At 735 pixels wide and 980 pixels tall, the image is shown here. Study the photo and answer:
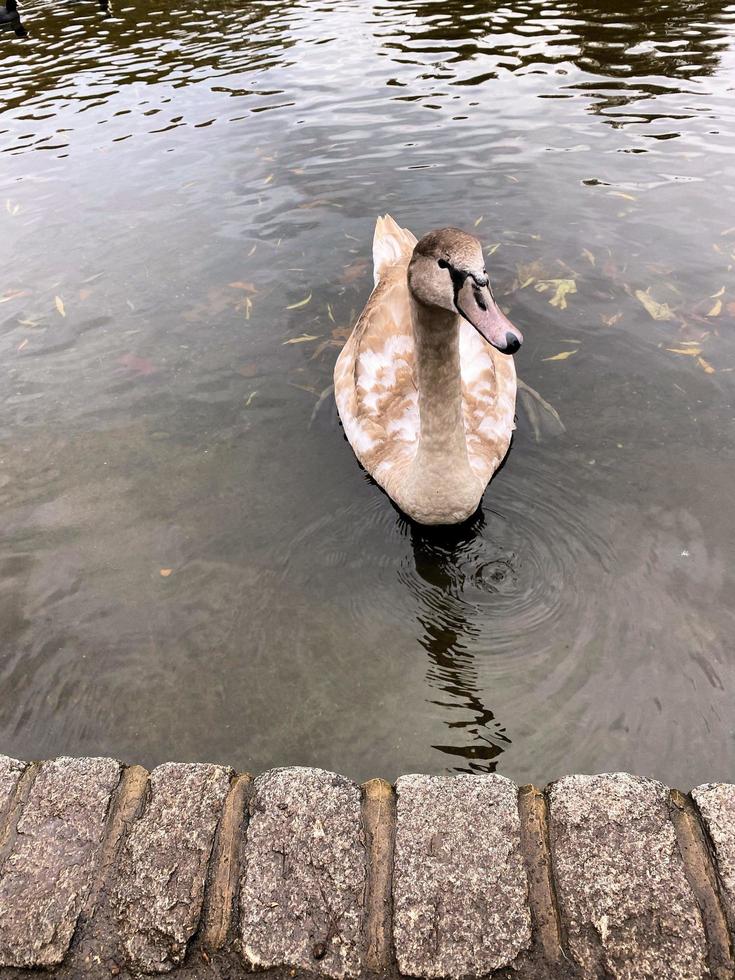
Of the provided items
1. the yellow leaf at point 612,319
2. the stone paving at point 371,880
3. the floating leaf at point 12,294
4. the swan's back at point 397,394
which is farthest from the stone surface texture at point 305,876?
the floating leaf at point 12,294

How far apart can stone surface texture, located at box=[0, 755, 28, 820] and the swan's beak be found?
2704 mm

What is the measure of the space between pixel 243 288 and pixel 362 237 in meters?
1.56

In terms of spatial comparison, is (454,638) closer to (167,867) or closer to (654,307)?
(167,867)

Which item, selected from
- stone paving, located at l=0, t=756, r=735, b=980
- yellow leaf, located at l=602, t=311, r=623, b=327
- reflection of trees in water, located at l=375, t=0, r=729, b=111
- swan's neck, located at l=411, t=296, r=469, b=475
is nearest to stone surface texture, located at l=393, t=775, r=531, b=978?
stone paving, located at l=0, t=756, r=735, b=980

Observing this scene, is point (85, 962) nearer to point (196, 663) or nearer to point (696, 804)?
point (196, 663)

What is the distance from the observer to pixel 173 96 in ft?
38.7

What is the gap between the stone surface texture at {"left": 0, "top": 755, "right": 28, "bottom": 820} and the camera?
269cm

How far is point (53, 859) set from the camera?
247cm

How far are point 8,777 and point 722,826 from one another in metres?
2.67

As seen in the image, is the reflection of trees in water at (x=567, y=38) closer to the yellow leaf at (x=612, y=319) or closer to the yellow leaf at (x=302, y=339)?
the yellow leaf at (x=612, y=319)

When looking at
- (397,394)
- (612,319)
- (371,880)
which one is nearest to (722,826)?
(371,880)

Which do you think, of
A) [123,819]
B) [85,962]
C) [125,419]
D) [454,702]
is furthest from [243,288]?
[85,962]

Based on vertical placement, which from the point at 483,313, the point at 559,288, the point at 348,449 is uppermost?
the point at 483,313

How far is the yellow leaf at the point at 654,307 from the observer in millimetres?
6051
